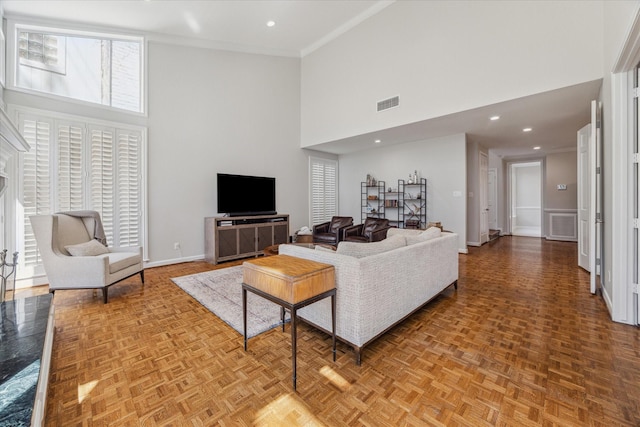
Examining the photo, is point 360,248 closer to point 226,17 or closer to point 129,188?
point 129,188

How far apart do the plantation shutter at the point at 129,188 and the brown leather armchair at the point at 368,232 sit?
3.62 metres

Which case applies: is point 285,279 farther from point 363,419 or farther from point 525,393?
point 525,393

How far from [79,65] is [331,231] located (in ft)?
16.5

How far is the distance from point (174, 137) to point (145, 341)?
3.76 meters

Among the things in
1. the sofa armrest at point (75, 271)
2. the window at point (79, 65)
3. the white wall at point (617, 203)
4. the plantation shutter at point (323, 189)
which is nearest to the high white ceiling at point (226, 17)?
the window at point (79, 65)

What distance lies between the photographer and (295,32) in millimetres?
5488

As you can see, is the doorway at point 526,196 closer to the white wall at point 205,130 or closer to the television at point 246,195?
the white wall at point 205,130

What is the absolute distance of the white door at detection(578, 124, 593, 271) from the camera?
12.7 ft

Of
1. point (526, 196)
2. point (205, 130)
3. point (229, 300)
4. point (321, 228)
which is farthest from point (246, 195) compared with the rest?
point (526, 196)

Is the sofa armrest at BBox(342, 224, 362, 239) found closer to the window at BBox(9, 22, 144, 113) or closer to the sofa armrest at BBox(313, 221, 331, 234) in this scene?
the sofa armrest at BBox(313, 221, 331, 234)

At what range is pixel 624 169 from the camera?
240cm

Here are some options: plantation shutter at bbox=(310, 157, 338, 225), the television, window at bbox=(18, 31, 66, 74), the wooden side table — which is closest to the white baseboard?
the television

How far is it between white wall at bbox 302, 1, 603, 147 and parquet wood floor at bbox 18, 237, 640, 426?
2.80m

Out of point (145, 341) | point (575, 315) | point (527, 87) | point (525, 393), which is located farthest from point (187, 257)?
point (527, 87)
